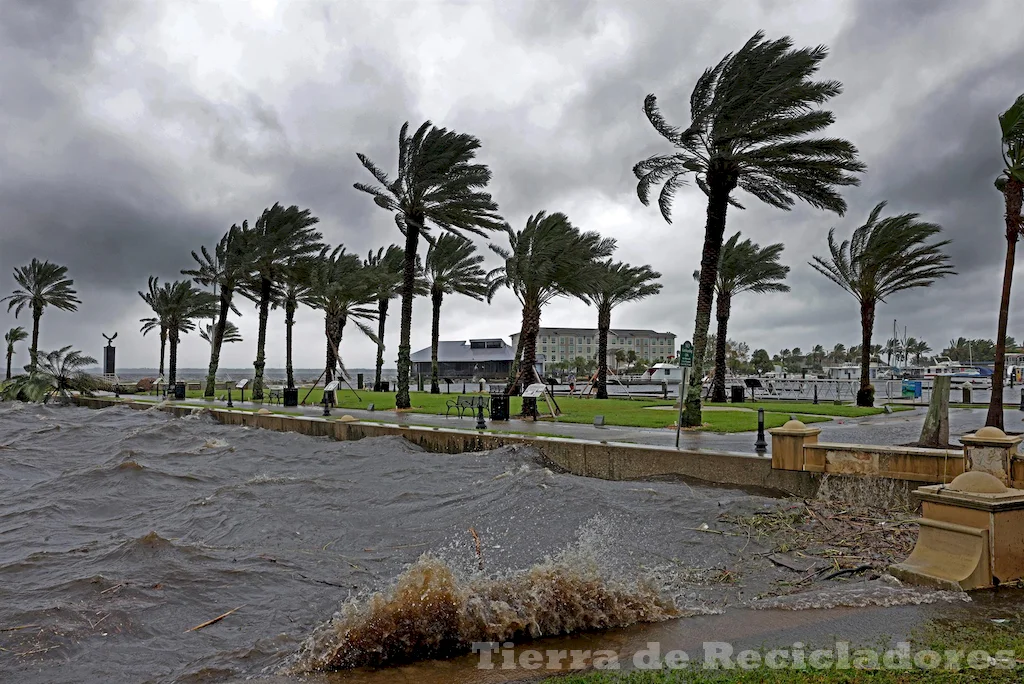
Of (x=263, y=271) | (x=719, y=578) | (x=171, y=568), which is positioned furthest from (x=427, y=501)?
(x=263, y=271)

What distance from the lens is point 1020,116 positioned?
14.1m

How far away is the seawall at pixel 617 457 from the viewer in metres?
10.7

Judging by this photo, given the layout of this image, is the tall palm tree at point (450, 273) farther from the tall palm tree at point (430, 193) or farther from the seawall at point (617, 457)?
the seawall at point (617, 457)

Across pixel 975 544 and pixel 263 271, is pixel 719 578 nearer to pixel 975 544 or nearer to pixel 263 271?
pixel 975 544

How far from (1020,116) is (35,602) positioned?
19.8m

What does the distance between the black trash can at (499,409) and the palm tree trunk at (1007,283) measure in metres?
13.4

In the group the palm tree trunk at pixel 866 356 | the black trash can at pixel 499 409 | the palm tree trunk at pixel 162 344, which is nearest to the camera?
the black trash can at pixel 499 409

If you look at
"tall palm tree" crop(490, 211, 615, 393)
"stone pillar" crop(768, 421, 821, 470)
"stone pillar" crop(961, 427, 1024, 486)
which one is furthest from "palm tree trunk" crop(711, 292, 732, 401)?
"stone pillar" crop(961, 427, 1024, 486)

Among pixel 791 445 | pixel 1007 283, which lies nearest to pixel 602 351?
pixel 1007 283

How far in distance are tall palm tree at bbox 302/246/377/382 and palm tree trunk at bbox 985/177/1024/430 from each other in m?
29.6

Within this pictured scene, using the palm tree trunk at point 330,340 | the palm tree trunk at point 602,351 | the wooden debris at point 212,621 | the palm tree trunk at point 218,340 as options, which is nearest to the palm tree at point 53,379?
the palm tree trunk at point 218,340

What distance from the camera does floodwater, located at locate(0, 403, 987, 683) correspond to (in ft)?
17.7

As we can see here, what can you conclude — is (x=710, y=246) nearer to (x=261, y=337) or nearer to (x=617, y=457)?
(x=617, y=457)

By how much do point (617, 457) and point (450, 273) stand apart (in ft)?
98.8
